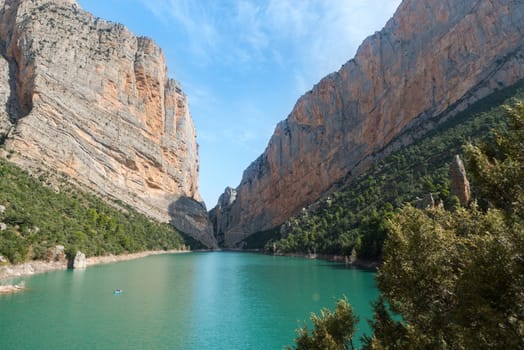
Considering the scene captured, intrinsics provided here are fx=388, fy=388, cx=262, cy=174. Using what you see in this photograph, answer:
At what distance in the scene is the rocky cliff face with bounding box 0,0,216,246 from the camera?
205 ft

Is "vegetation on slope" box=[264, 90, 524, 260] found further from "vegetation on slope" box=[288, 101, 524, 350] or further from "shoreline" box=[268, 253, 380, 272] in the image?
"vegetation on slope" box=[288, 101, 524, 350]

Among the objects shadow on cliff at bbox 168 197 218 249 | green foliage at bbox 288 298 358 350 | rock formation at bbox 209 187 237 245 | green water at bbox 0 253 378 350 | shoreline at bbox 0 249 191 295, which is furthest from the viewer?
rock formation at bbox 209 187 237 245

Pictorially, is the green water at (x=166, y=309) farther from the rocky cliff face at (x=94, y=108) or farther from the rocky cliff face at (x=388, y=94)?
the rocky cliff face at (x=388, y=94)

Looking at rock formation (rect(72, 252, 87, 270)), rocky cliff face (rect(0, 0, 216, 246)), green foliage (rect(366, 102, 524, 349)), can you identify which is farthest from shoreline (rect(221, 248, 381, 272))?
rocky cliff face (rect(0, 0, 216, 246))

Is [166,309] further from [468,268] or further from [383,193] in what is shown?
[383,193]

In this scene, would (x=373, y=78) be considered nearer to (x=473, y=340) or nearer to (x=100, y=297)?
(x=100, y=297)

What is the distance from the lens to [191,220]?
9431 cm

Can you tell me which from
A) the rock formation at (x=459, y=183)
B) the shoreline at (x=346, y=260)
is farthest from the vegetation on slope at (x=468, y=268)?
the rock formation at (x=459, y=183)

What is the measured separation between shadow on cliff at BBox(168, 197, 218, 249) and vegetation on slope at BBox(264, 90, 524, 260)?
27389 mm

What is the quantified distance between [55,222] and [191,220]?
55.2m

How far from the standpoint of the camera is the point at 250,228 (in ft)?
380

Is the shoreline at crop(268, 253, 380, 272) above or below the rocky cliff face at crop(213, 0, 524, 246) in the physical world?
below

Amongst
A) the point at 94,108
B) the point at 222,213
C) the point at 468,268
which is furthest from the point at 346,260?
the point at 222,213

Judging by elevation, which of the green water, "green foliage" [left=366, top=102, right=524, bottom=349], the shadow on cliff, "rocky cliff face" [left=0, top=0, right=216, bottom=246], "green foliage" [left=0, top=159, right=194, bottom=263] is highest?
"rocky cliff face" [left=0, top=0, right=216, bottom=246]
